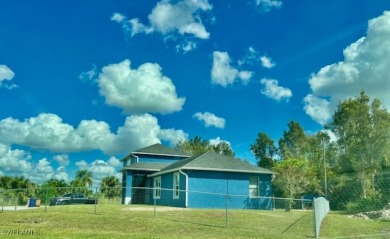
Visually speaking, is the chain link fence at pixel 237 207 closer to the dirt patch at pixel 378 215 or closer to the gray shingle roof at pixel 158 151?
the dirt patch at pixel 378 215

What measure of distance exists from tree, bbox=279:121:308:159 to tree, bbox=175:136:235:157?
13.9 m

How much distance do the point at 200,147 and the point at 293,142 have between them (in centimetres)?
1671

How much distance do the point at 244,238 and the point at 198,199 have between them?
14359mm

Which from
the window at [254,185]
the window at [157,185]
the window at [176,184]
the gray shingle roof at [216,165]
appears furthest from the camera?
the window at [157,185]

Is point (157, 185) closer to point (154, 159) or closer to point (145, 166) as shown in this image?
point (145, 166)

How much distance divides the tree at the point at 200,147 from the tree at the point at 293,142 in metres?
13.9

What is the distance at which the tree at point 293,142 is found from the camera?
57.1 m

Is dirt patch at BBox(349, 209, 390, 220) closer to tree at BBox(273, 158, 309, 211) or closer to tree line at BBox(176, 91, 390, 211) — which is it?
tree line at BBox(176, 91, 390, 211)

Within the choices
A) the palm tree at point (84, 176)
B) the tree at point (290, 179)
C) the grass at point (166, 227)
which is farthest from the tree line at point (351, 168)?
the palm tree at point (84, 176)

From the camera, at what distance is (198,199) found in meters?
26.1

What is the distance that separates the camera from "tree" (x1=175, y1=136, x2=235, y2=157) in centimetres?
6588

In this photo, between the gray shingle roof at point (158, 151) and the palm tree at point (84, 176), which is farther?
the palm tree at point (84, 176)

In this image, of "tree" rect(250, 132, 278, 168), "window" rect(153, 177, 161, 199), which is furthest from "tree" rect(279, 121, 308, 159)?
"window" rect(153, 177, 161, 199)

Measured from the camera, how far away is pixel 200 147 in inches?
2653
